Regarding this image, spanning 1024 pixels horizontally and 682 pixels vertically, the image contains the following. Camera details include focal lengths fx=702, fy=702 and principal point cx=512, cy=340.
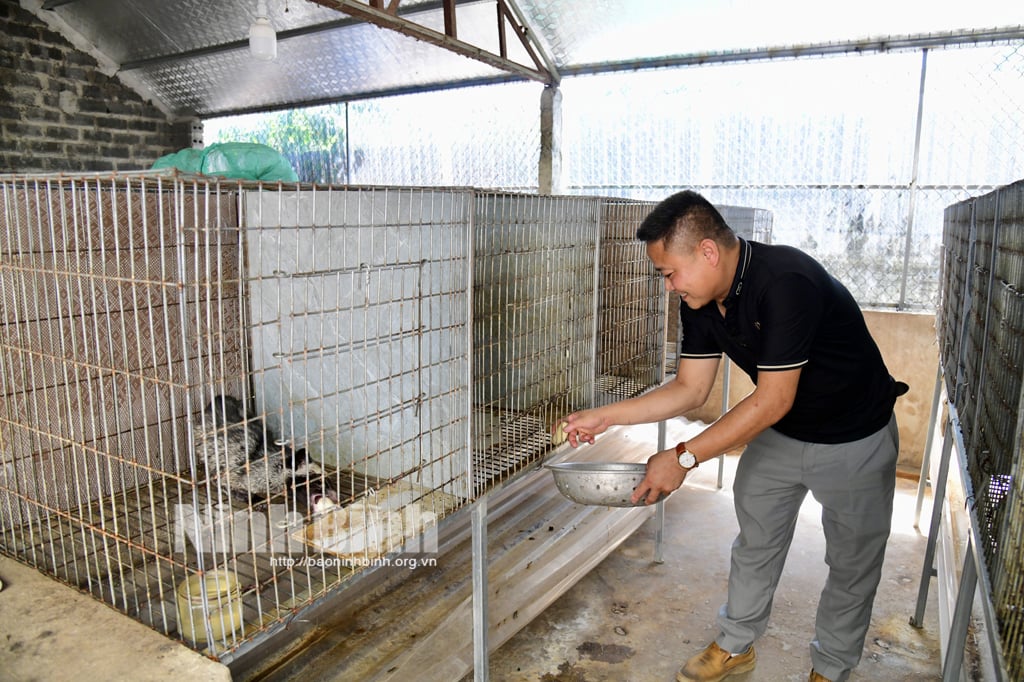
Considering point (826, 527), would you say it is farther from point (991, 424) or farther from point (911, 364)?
point (911, 364)

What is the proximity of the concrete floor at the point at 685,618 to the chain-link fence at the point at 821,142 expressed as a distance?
211 centimetres

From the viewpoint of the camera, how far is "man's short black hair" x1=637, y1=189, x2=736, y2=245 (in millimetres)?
2031

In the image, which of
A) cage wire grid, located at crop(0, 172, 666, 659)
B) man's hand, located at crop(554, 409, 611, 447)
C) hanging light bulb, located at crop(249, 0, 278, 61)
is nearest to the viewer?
cage wire grid, located at crop(0, 172, 666, 659)

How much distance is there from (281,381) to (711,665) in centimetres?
196

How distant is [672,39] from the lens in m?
5.12

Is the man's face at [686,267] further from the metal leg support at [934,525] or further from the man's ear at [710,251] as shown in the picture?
the metal leg support at [934,525]

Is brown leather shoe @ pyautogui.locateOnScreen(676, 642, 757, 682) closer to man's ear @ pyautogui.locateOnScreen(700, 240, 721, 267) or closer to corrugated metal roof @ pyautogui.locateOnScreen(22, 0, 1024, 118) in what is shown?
man's ear @ pyautogui.locateOnScreen(700, 240, 721, 267)

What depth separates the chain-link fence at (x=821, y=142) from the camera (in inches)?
183

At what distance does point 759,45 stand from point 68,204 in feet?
14.8

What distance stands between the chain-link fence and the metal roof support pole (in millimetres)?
76

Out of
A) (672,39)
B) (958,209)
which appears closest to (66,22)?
(672,39)

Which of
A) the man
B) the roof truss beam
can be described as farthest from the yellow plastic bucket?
the roof truss beam

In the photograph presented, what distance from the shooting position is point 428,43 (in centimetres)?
540

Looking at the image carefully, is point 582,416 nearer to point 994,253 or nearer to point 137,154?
point 994,253
